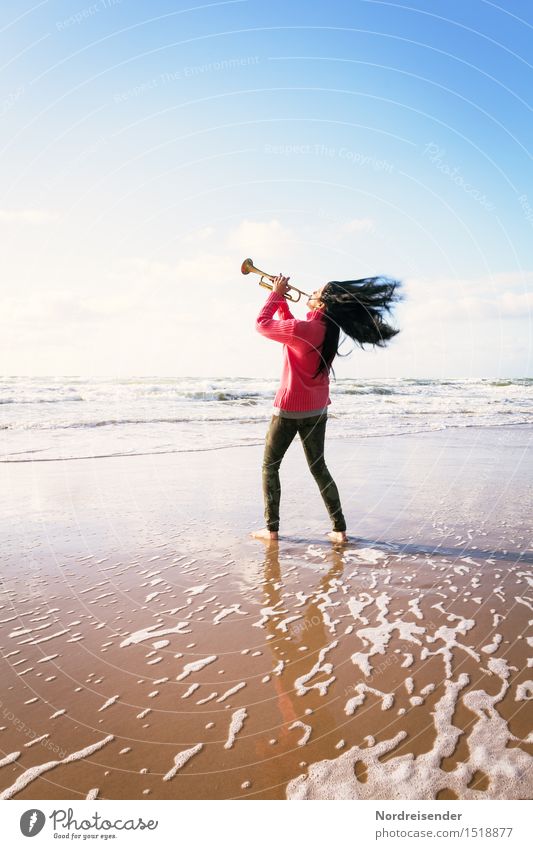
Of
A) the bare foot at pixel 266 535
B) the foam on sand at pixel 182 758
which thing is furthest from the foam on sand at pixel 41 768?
the bare foot at pixel 266 535

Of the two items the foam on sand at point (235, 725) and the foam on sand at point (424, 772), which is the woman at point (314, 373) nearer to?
the foam on sand at point (235, 725)

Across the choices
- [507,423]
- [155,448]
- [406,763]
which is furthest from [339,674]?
[507,423]

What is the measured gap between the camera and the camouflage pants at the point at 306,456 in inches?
197

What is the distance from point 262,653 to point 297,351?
2743mm

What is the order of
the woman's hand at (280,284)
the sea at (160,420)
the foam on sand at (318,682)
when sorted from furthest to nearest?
the sea at (160,420) < the woman's hand at (280,284) < the foam on sand at (318,682)

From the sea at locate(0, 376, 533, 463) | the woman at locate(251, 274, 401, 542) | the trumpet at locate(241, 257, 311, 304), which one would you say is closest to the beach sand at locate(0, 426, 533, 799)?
the woman at locate(251, 274, 401, 542)

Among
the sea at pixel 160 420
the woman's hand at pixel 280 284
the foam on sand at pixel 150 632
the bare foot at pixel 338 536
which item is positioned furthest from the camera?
the sea at pixel 160 420

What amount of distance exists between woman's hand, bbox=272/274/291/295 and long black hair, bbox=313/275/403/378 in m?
0.40

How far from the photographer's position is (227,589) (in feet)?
12.7

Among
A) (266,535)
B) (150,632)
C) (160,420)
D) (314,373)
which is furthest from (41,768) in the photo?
(160,420)

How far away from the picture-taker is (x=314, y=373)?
16.2 ft

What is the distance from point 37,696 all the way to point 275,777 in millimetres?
1259
